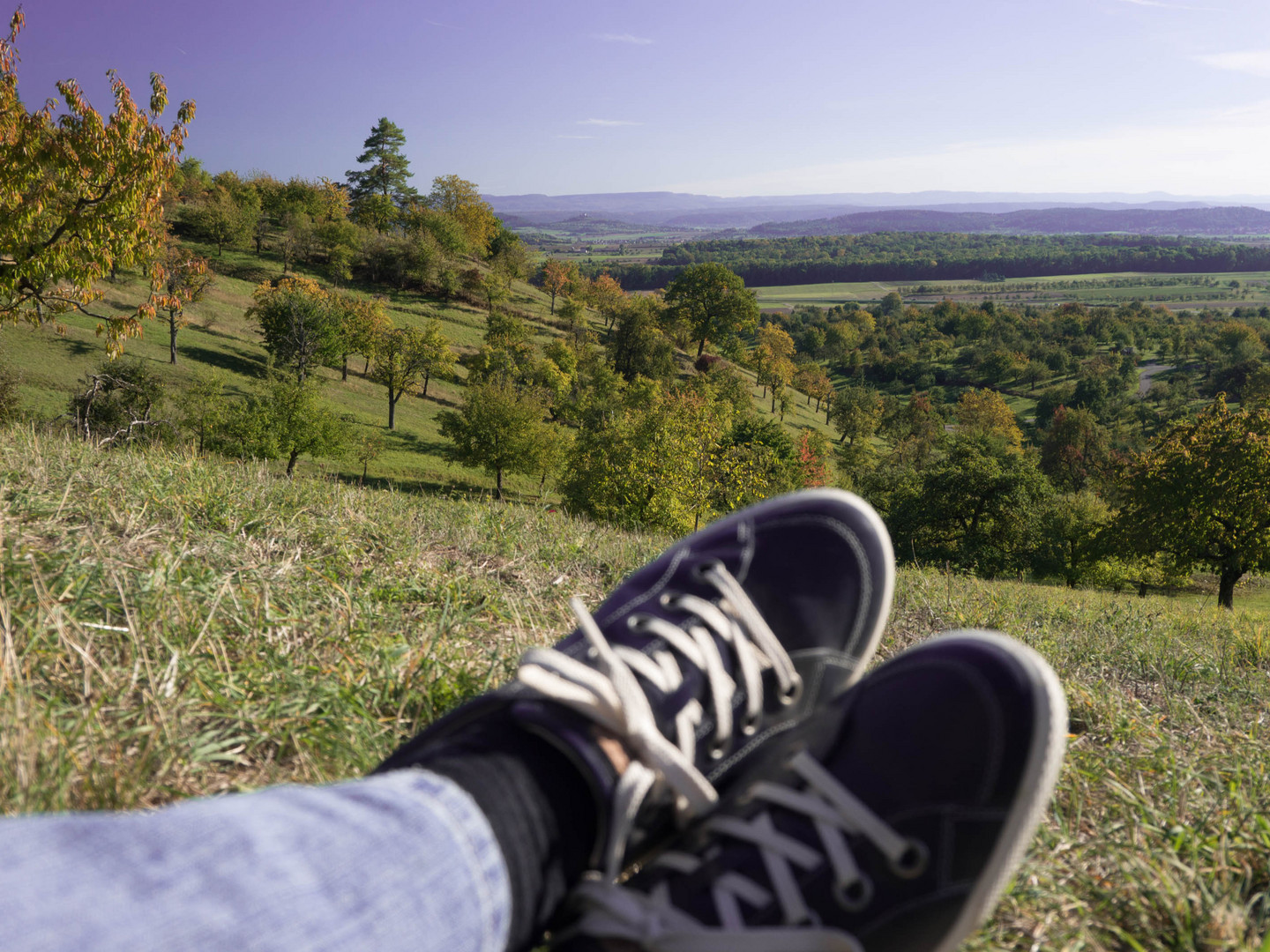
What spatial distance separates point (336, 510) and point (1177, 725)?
3678 mm

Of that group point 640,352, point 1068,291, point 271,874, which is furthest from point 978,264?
point 271,874

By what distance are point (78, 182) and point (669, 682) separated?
11836 millimetres

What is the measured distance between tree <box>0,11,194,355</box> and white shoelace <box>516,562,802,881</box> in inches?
395

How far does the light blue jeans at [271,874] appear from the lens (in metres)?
0.89

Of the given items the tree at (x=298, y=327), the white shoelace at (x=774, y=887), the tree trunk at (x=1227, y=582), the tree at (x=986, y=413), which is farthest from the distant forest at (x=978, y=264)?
the white shoelace at (x=774, y=887)

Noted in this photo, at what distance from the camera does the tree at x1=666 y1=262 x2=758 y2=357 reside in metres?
74.3

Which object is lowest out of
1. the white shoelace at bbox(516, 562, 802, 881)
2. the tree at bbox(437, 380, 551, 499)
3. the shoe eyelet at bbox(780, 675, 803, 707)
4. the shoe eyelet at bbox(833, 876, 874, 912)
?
the tree at bbox(437, 380, 551, 499)

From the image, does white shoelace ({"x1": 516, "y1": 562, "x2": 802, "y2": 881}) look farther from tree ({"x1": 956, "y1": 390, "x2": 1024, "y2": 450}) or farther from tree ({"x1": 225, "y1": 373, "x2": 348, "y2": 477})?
tree ({"x1": 956, "y1": 390, "x2": 1024, "y2": 450})

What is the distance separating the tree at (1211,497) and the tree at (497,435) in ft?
89.3

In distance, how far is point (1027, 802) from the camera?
1334 millimetres

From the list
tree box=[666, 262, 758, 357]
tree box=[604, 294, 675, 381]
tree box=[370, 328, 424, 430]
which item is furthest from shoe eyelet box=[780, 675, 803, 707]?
tree box=[666, 262, 758, 357]

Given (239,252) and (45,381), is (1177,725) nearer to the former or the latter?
(45,381)

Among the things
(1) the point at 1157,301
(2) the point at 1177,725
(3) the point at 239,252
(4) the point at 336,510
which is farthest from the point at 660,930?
(1) the point at 1157,301

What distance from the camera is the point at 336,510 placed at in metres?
3.63
